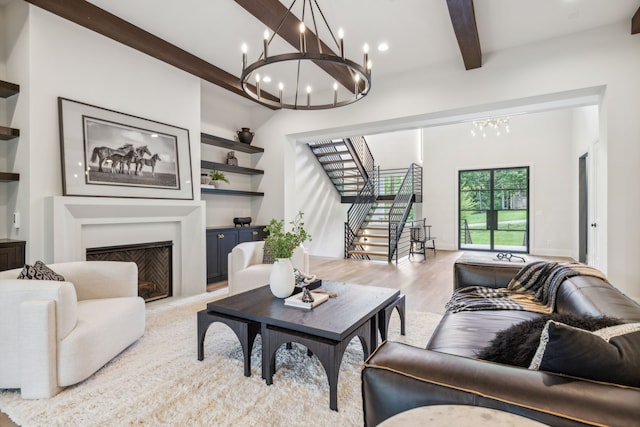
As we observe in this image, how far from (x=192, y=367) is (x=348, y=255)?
5672 mm

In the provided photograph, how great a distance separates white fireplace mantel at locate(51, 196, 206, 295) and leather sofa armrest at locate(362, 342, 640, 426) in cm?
336

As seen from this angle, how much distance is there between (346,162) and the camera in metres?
8.57

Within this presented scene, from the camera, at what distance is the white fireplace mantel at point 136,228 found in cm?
313

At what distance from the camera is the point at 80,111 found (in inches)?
132

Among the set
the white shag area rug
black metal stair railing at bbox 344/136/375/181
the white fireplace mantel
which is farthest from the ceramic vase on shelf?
black metal stair railing at bbox 344/136/375/181

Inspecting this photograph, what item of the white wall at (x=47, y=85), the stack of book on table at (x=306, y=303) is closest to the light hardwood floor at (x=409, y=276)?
the stack of book on table at (x=306, y=303)

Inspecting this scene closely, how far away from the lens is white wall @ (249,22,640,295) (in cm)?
354

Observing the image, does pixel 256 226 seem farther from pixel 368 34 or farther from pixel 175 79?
pixel 368 34

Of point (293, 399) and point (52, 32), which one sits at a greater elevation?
point (52, 32)

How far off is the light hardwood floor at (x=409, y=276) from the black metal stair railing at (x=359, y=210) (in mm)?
1248

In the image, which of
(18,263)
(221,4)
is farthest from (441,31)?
(18,263)

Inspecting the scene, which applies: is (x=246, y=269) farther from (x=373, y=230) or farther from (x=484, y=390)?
(x=373, y=230)

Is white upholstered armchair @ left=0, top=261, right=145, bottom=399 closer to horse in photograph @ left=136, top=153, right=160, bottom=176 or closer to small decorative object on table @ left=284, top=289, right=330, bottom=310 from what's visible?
small decorative object on table @ left=284, top=289, right=330, bottom=310

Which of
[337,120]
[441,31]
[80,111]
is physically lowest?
[80,111]
